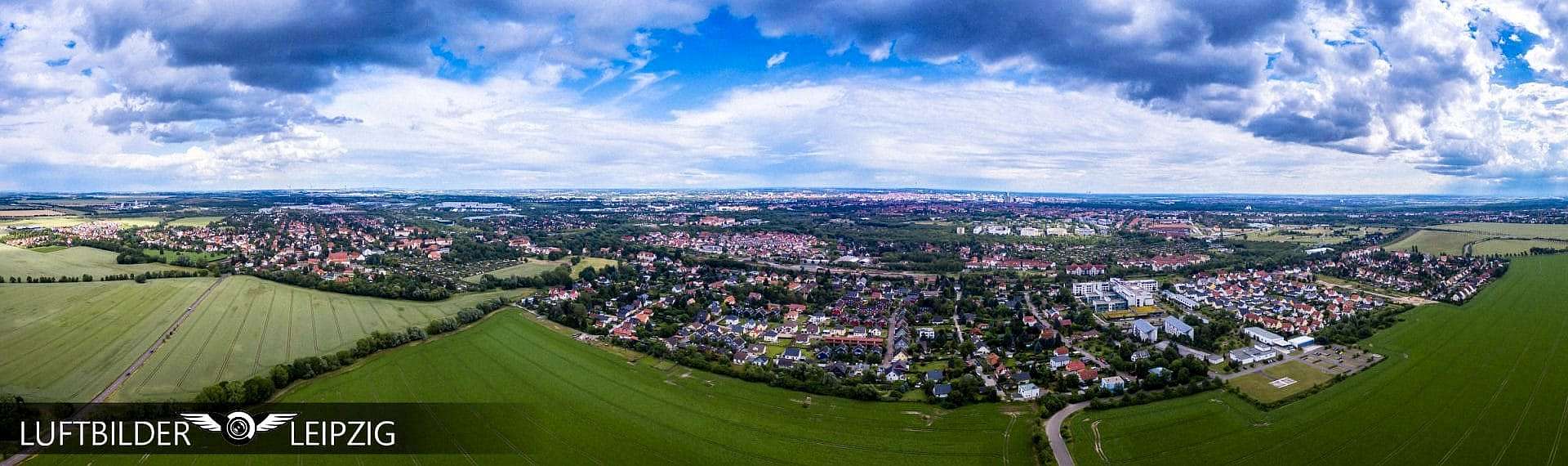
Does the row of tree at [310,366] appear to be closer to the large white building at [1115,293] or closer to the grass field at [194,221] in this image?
the large white building at [1115,293]

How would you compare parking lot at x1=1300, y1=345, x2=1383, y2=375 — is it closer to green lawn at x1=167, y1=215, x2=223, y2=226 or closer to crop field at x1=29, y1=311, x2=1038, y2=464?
crop field at x1=29, y1=311, x2=1038, y2=464

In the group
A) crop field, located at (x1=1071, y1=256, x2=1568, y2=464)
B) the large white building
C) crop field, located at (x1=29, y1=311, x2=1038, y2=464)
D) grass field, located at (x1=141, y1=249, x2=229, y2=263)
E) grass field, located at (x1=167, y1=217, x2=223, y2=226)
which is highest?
grass field, located at (x1=167, y1=217, x2=223, y2=226)

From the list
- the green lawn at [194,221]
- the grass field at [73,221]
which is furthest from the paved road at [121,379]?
the grass field at [73,221]

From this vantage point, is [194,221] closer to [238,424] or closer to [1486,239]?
[238,424]

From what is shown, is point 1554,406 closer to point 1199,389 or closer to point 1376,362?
point 1376,362

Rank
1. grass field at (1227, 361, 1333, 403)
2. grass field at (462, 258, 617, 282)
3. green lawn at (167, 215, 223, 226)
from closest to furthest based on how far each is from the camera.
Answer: grass field at (1227, 361, 1333, 403) → grass field at (462, 258, 617, 282) → green lawn at (167, 215, 223, 226)

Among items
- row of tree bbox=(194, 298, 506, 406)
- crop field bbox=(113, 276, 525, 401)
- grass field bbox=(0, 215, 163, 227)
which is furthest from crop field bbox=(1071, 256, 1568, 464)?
grass field bbox=(0, 215, 163, 227)
